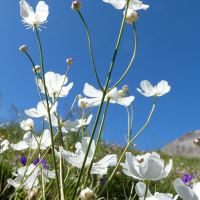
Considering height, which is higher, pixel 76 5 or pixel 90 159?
pixel 76 5

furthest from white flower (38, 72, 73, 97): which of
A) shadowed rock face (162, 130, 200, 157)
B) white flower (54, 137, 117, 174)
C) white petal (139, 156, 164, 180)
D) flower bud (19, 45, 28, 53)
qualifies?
shadowed rock face (162, 130, 200, 157)

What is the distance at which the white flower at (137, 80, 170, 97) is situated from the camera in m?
0.81

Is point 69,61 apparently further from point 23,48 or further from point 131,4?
point 131,4

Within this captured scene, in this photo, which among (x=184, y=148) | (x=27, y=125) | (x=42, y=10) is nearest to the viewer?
(x=42, y=10)

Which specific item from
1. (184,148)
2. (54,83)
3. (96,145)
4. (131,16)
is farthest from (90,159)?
(184,148)

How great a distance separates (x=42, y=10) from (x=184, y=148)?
7734 millimetres

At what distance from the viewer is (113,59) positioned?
44cm

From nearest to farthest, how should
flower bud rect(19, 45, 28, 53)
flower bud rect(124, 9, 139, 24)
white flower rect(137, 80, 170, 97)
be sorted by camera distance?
flower bud rect(124, 9, 139, 24) < flower bud rect(19, 45, 28, 53) < white flower rect(137, 80, 170, 97)

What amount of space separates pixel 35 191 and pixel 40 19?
110 centimetres

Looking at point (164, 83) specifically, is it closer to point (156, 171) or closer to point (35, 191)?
point (156, 171)

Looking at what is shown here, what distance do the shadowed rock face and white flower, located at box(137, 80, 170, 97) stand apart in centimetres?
684

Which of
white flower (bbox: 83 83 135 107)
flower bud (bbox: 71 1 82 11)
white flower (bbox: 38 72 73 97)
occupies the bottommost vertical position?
white flower (bbox: 83 83 135 107)

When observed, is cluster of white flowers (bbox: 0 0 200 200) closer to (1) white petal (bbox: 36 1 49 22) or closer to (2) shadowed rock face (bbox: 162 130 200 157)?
(1) white petal (bbox: 36 1 49 22)

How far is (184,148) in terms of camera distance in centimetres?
738
